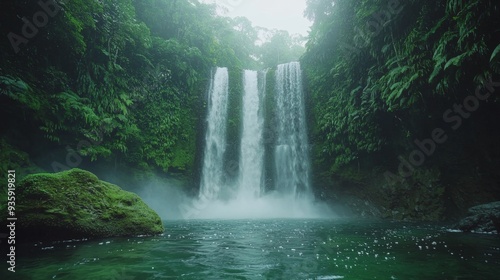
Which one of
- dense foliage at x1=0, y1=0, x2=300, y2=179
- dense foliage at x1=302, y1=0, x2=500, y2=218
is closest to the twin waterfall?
dense foliage at x1=0, y1=0, x2=300, y2=179

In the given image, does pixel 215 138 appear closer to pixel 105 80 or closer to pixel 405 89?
pixel 105 80

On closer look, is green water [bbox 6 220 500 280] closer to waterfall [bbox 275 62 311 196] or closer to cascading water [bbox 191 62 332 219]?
cascading water [bbox 191 62 332 219]

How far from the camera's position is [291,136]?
18.2 m

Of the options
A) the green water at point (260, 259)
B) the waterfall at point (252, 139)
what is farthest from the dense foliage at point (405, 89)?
the green water at point (260, 259)

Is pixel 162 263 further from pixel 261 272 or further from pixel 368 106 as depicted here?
pixel 368 106

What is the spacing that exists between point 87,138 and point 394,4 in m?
14.9

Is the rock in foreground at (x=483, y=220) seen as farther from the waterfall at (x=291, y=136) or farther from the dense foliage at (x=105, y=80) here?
the dense foliage at (x=105, y=80)

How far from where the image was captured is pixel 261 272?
333cm

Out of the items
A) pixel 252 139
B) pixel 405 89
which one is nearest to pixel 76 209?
pixel 405 89

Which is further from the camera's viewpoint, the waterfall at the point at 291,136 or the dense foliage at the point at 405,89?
the waterfall at the point at 291,136

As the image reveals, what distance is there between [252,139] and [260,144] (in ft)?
2.45

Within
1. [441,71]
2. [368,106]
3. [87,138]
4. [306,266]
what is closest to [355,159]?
[368,106]

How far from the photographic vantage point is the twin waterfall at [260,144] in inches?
683

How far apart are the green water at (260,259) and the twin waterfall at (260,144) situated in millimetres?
11764
